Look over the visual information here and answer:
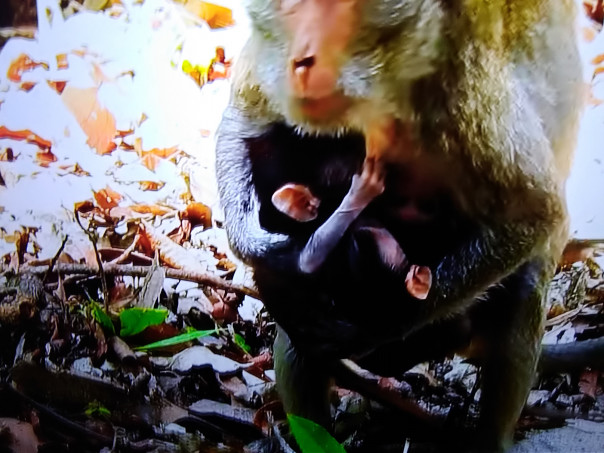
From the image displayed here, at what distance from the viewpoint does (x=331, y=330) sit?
4.77 ft

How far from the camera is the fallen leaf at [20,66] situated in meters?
1.58

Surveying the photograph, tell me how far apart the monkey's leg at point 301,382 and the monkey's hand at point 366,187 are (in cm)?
32

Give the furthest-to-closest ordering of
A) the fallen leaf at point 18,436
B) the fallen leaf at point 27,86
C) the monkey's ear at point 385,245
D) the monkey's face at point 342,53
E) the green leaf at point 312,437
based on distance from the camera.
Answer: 1. the fallen leaf at point 18,436
2. the fallen leaf at point 27,86
3. the green leaf at point 312,437
4. the monkey's ear at point 385,245
5. the monkey's face at point 342,53

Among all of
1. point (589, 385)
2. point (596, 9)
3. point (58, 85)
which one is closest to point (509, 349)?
point (589, 385)

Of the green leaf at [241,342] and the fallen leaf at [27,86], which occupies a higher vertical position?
the fallen leaf at [27,86]

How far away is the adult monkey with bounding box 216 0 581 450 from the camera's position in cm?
128

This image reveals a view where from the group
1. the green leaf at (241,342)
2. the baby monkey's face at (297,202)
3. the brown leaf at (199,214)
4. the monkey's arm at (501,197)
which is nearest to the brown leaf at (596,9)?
the monkey's arm at (501,197)

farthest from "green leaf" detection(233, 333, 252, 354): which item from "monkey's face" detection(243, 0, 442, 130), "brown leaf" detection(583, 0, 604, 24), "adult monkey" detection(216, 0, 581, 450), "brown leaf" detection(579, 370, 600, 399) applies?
"brown leaf" detection(583, 0, 604, 24)

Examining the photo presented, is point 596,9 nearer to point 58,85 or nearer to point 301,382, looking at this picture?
point 301,382

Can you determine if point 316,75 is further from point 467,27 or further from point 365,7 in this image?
point 467,27

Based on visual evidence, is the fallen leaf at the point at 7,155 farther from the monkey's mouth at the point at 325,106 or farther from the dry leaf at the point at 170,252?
the monkey's mouth at the point at 325,106

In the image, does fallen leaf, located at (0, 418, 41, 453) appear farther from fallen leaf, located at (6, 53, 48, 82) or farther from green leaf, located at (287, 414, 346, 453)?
fallen leaf, located at (6, 53, 48, 82)

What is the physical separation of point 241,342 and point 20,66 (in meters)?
0.78

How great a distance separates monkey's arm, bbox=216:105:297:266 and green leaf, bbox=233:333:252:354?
6.9 inches
